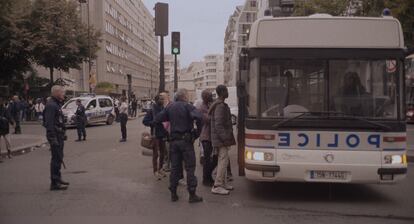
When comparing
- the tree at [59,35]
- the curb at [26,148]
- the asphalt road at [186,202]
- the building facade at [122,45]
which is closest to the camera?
the asphalt road at [186,202]

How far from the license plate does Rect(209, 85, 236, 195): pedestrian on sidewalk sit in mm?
1544

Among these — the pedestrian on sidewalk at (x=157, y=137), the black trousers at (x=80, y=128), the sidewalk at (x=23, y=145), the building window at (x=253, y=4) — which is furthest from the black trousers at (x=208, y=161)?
the building window at (x=253, y=4)

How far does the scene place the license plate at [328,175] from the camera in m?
7.93

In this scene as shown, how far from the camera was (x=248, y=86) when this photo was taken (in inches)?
332

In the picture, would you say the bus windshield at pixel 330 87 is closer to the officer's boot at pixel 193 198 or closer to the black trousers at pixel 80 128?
the officer's boot at pixel 193 198

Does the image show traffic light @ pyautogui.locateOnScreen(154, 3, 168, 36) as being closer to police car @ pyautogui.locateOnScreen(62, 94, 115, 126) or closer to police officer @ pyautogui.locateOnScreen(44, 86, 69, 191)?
police officer @ pyautogui.locateOnScreen(44, 86, 69, 191)

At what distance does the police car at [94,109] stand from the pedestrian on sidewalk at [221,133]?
780 inches

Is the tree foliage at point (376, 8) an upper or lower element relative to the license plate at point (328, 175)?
upper

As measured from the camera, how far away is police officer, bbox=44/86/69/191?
30.0 feet

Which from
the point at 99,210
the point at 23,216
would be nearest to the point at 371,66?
the point at 99,210

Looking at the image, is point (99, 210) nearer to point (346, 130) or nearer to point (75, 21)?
point (346, 130)

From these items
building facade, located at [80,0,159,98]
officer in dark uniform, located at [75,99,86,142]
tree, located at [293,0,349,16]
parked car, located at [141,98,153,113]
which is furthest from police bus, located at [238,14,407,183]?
building facade, located at [80,0,159,98]

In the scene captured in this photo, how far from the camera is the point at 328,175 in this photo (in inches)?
313

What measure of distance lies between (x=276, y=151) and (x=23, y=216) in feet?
12.4
